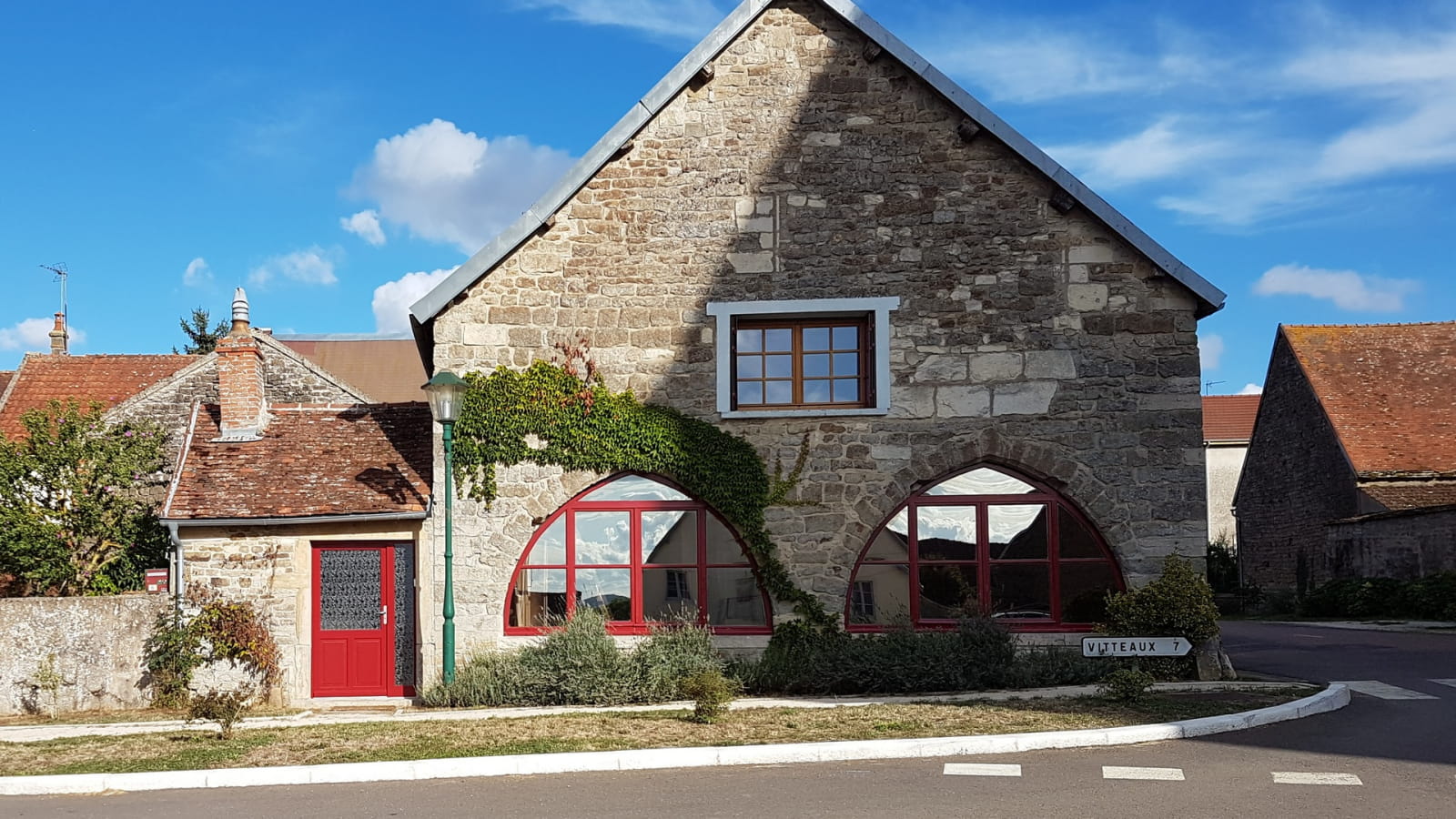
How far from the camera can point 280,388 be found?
21.0m

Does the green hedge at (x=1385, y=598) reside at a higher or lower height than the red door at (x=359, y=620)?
lower

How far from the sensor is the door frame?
13.2 m

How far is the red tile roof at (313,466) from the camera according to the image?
13.1m

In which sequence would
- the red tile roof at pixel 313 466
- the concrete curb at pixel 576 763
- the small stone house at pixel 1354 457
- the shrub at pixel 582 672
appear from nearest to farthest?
the concrete curb at pixel 576 763
the shrub at pixel 582 672
the red tile roof at pixel 313 466
the small stone house at pixel 1354 457

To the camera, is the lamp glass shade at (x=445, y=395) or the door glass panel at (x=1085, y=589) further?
the door glass panel at (x=1085, y=589)

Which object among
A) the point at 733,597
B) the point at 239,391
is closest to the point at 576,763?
the point at 733,597

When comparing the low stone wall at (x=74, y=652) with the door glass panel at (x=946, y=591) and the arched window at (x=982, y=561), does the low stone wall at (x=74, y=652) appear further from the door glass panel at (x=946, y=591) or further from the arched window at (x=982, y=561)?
the door glass panel at (x=946, y=591)

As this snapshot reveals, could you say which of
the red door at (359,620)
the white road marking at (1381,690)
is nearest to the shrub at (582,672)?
the red door at (359,620)

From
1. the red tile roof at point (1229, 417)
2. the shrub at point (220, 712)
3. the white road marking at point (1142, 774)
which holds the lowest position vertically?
the white road marking at point (1142, 774)

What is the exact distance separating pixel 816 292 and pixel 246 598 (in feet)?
22.9

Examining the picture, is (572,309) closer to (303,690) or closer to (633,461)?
(633,461)

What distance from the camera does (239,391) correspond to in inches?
562

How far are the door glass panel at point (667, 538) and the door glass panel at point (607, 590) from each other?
1.09 ft

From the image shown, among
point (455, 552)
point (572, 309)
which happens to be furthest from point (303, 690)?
point (572, 309)
